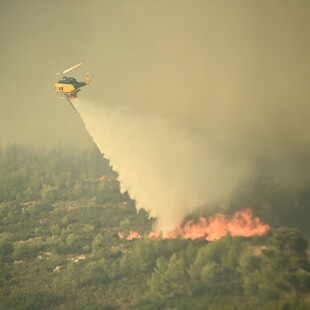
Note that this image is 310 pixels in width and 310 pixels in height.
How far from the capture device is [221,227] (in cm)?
9288

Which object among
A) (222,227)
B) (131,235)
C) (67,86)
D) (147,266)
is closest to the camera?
(147,266)

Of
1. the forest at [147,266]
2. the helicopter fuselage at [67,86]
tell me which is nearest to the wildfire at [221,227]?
the forest at [147,266]

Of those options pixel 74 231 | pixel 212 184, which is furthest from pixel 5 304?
pixel 212 184

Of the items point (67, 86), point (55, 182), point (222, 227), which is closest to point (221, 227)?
point (222, 227)

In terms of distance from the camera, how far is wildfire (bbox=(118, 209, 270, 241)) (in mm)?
88188

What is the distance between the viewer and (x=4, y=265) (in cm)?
9175

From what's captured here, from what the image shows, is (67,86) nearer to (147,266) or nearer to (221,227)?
(147,266)

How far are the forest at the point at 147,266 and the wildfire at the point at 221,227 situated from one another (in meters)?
2.83

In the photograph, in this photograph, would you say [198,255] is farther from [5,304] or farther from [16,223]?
[16,223]

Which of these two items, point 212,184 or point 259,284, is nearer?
point 259,284

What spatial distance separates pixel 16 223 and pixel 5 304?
51.5 meters

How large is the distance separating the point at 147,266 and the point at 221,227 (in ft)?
61.8

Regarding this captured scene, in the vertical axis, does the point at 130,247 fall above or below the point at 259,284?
above

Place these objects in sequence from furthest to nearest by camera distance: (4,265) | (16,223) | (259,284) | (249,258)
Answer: (16,223) → (4,265) → (249,258) → (259,284)
